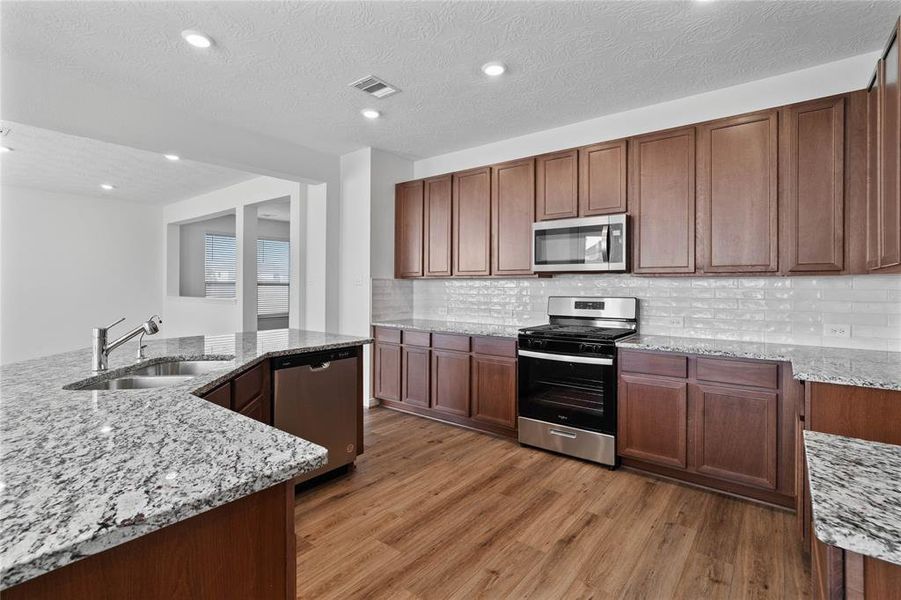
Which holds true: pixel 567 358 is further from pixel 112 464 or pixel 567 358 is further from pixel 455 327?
pixel 112 464

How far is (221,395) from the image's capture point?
6.23ft

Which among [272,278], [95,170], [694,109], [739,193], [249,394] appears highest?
[95,170]

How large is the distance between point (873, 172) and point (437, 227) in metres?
3.10

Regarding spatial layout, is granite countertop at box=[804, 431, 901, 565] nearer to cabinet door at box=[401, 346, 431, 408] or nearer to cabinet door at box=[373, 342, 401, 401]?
cabinet door at box=[401, 346, 431, 408]

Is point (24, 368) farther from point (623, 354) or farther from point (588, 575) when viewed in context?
point (623, 354)

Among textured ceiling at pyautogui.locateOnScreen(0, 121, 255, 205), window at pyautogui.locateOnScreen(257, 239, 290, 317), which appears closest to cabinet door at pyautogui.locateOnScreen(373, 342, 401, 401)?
textured ceiling at pyautogui.locateOnScreen(0, 121, 255, 205)

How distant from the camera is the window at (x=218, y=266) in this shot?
7.65 meters

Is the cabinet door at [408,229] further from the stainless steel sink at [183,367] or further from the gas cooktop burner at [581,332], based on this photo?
the stainless steel sink at [183,367]

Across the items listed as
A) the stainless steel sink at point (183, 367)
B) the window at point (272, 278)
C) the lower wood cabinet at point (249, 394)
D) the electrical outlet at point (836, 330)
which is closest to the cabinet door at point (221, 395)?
the lower wood cabinet at point (249, 394)

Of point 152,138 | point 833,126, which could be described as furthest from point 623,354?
point 152,138

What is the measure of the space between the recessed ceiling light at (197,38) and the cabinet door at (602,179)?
2.57 meters

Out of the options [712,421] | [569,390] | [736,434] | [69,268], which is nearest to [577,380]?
[569,390]

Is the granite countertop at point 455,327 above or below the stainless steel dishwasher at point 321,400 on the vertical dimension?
above

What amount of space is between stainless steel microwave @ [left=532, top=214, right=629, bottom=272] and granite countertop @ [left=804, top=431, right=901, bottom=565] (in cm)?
215
